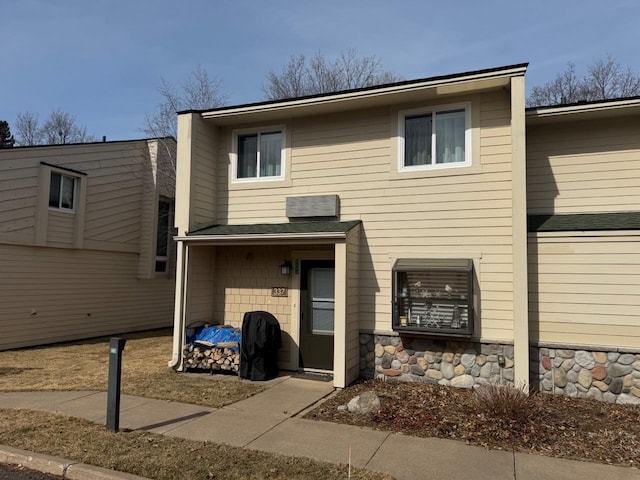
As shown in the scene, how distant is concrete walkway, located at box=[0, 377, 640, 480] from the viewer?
4.53 metres

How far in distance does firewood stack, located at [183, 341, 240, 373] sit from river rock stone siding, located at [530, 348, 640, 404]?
524 cm

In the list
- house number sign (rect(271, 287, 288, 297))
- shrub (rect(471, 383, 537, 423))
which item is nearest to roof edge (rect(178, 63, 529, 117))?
house number sign (rect(271, 287, 288, 297))

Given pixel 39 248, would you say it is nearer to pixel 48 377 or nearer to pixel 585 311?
pixel 48 377

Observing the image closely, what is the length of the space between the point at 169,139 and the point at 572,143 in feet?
44.7

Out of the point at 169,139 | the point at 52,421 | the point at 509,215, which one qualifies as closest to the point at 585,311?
the point at 509,215

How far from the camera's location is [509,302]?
7.52 m

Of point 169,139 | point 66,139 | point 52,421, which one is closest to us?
point 52,421

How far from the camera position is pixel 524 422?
5602 mm

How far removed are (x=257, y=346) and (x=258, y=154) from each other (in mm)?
4035

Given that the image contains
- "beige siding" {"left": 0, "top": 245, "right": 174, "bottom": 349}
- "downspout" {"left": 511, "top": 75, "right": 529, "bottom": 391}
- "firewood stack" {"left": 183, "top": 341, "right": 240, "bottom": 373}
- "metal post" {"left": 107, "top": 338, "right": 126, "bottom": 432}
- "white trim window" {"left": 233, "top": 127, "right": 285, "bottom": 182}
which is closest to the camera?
"metal post" {"left": 107, "top": 338, "right": 126, "bottom": 432}

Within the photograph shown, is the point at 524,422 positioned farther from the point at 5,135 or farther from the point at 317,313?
the point at 5,135

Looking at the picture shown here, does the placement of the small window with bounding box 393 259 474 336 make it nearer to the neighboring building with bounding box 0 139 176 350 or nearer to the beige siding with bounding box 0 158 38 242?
the beige siding with bounding box 0 158 38 242

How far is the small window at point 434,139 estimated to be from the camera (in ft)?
26.8

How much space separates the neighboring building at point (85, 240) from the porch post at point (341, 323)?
9.24 m
